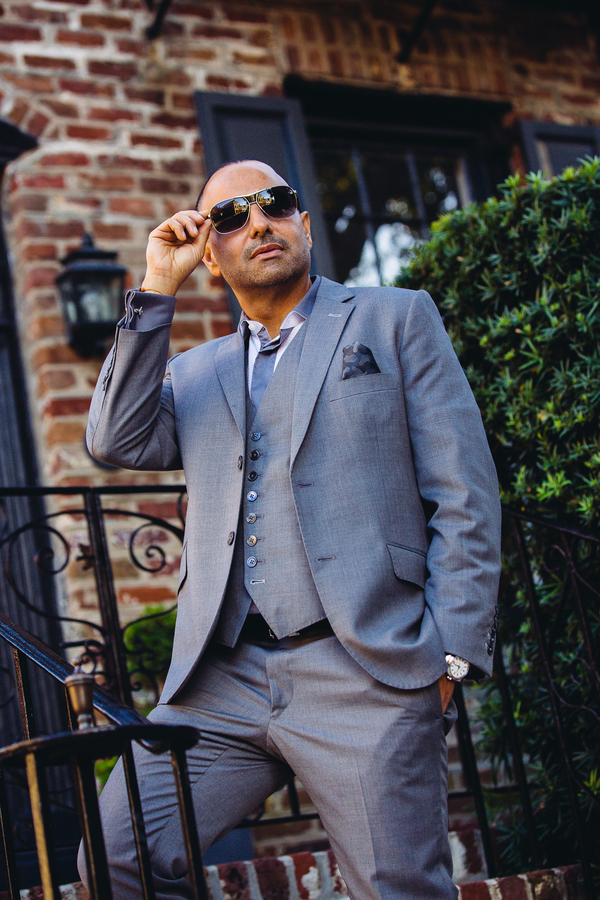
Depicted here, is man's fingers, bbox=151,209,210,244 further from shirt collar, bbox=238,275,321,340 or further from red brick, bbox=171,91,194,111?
red brick, bbox=171,91,194,111

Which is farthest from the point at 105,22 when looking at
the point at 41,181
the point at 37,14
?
the point at 41,181

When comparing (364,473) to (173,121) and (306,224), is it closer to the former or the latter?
(306,224)

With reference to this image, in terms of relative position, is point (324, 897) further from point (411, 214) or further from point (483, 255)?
point (411, 214)

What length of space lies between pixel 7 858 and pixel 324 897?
1068mm

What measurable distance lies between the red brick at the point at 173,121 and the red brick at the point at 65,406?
1683mm

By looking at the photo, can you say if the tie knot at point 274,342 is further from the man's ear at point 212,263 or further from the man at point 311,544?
the man's ear at point 212,263

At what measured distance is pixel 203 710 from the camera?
214 cm

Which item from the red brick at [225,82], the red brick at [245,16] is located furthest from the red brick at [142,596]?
the red brick at [245,16]

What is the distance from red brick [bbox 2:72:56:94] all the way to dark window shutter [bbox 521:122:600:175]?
2940mm

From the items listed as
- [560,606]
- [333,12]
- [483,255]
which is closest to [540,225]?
[483,255]

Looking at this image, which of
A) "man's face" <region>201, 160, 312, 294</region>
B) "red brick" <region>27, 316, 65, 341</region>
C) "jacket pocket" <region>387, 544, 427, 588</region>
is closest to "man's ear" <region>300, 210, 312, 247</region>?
"man's face" <region>201, 160, 312, 294</region>

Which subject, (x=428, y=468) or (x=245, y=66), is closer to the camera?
(x=428, y=468)

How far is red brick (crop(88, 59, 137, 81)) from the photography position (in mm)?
5137

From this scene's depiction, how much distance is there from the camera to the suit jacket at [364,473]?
6.63 ft
